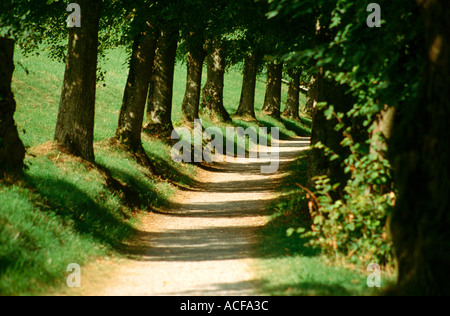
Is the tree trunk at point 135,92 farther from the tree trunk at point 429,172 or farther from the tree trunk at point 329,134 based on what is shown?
the tree trunk at point 429,172

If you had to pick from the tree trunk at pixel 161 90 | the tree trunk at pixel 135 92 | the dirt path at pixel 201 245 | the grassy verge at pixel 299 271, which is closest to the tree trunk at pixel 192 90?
the tree trunk at pixel 161 90

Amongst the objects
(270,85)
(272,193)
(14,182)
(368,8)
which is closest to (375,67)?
(368,8)

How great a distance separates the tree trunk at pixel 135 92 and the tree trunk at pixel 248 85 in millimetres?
18784

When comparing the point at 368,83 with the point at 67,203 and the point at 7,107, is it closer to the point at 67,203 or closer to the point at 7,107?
the point at 67,203

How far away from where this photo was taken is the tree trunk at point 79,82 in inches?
541

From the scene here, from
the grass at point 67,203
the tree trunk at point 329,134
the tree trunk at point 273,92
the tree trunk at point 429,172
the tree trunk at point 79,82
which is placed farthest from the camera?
the tree trunk at point 273,92

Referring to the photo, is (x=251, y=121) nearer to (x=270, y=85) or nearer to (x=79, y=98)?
(x=270, y=85)

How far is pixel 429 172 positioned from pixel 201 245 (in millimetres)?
6003

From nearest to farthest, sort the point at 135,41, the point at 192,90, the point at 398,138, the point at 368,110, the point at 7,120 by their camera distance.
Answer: the point at 398,138
the point at 368,110
the point at 7,120
the point at 135,41
the point at 192,90

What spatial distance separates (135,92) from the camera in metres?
18.3

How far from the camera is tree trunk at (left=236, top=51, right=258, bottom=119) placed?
37.0 meters

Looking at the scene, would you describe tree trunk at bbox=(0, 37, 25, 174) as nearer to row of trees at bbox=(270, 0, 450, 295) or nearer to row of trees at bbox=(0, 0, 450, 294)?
row of trees at bbox=(0, 0, 450, 294)

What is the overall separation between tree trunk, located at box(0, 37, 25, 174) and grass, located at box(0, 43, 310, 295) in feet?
1.12

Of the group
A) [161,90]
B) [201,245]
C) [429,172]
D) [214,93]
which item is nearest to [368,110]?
[429,172]
